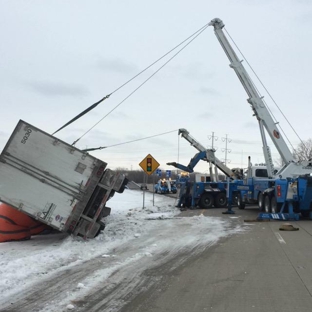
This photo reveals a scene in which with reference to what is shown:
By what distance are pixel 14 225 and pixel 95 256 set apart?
9.87ft

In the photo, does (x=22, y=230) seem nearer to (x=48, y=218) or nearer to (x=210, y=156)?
(x=48, y=218)

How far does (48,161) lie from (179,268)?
4576 mm

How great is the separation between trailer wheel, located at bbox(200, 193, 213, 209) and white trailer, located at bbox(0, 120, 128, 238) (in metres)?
14.5

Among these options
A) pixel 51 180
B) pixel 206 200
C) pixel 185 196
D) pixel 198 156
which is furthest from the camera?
pixel 198 156

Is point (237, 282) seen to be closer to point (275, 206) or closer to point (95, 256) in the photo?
point (95, 256)

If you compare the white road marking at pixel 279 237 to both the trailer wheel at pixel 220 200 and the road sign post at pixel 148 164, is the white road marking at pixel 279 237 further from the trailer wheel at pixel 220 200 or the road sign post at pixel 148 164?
the trailer wheel at pixel 220 200

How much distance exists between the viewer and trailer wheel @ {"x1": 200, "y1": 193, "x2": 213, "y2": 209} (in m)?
24.1

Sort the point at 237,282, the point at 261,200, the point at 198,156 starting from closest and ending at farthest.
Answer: the point at 237,282 < the point at 261,200 < the point at 198,156

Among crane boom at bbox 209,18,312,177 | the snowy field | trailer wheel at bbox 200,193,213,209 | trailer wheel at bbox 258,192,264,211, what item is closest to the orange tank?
the snowy field

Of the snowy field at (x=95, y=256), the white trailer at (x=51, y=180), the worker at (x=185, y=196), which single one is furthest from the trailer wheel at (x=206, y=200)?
the white trailer at (x=51, y=180)

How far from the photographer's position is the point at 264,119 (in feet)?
64.6

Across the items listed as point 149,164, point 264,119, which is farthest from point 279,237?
point 149,164

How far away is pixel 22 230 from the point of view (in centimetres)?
1028

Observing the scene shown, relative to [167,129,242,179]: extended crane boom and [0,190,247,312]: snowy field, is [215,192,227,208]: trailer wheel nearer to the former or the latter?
[167,129,242,179]: extended crane boom
